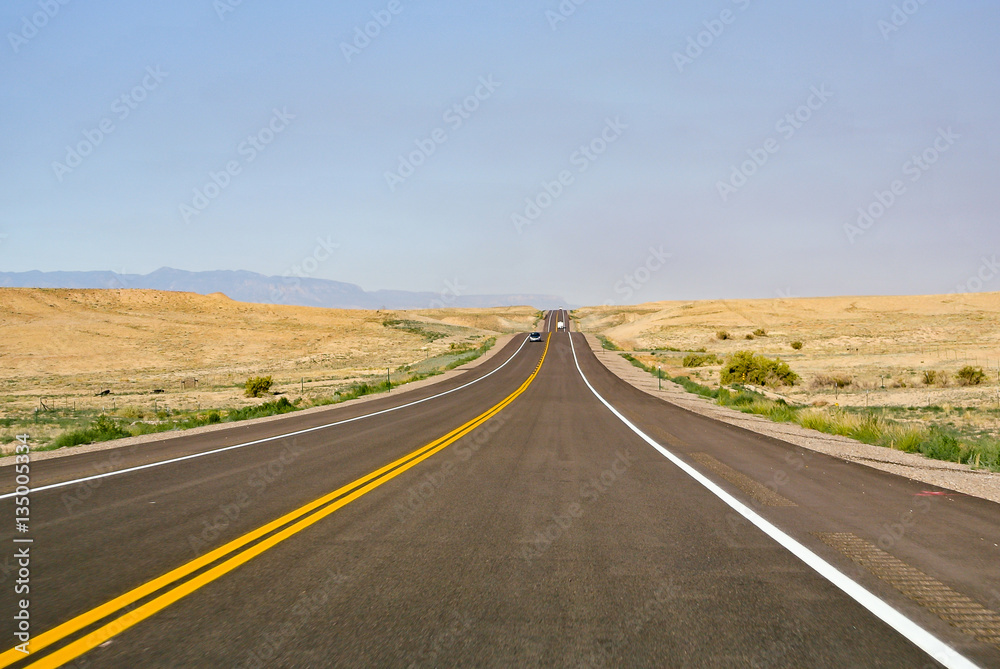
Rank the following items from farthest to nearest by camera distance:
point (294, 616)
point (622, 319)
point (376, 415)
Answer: point (622, 319) < point (376, 415) < point (294, 616)

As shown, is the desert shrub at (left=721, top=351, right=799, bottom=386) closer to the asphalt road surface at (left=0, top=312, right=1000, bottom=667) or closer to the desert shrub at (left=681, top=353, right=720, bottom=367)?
the desert shrub at (left=681, top=353, right=720, bottom=367)

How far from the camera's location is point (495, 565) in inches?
190

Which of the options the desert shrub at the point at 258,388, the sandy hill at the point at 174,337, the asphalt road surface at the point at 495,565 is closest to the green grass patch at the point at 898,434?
the asphalt road surface at the point at 495,565

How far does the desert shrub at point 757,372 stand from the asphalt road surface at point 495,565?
30.3m

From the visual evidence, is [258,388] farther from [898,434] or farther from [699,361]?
[699,361]

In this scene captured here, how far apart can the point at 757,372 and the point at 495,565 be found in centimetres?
3769

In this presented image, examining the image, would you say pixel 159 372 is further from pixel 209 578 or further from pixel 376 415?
pixel 209 578

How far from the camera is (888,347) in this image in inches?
2283

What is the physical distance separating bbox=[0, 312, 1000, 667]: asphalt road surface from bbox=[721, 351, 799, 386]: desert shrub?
99.3 feet

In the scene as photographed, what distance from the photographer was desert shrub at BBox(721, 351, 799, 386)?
124ft

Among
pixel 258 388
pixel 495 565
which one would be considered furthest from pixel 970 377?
pixel 258 388

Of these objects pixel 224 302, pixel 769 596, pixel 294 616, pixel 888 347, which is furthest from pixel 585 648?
pixel 224 302

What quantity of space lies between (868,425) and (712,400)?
11.8 meters

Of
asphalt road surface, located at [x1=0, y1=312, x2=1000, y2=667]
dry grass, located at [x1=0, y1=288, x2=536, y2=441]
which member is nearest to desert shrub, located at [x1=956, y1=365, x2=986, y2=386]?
asphalt road surface, located at [x1=0, y1=312, x2=1000, y2=667]
